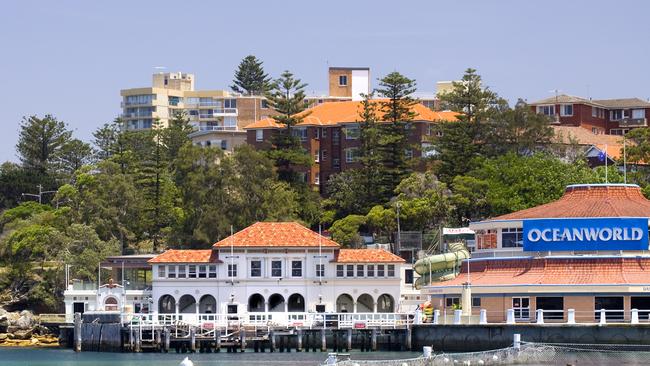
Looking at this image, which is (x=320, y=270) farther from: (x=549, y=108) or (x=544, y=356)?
(x=549, y=108)

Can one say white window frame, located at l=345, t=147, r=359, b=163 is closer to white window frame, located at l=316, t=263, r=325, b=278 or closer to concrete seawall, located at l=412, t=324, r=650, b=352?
white window frame, located at l=316, t=263, r=325, b=278

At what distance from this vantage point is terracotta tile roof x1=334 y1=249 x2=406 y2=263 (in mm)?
105312

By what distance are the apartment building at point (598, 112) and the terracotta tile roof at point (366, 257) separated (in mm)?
55361

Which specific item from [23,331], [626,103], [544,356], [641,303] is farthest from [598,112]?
[544,356]

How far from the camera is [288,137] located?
451ft

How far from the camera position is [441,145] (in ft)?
432

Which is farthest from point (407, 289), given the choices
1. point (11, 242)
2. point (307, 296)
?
point (11, 242)

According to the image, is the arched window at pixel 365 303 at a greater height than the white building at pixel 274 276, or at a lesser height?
lesser

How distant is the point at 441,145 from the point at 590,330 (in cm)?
4947

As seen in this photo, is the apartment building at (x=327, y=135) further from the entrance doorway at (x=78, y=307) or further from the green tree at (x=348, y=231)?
the entrance doorway at (x=78, y=307)

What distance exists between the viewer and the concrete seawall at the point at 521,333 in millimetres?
82812

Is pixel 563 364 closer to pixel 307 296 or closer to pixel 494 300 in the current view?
pixel 494 300

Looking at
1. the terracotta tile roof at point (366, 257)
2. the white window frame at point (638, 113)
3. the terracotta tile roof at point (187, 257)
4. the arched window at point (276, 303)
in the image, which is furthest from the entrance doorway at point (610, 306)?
the white window frame at point (638, 113)

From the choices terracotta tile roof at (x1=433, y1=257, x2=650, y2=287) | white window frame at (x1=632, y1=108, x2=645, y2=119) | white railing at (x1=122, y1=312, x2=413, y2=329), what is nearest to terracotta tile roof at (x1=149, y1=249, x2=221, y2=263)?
white railing at (x1=122, y1=312, x2=413, y2=329)
